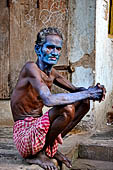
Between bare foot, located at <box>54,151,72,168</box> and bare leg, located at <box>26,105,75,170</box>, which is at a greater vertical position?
bare leg, located at <box>26,105,75,170</box>

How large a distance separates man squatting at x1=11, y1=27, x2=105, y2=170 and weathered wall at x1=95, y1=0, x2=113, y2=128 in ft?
6.31

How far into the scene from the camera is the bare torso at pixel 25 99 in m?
3.06

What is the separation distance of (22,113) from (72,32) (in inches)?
88.4

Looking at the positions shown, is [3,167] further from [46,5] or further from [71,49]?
[46,5]

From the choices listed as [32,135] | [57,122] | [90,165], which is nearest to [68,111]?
[57,122]

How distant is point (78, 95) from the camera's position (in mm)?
2771

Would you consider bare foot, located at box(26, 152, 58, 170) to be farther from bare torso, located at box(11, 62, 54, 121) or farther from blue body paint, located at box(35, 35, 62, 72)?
blue body paint, located at box(35, 35, 62, 72)

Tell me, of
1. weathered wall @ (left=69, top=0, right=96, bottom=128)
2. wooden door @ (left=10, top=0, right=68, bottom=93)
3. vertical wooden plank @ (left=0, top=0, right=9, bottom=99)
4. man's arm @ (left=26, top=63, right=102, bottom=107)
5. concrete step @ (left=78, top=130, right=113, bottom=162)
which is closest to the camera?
man's arm @ (left=26, top=63, right=102, bottom=107)

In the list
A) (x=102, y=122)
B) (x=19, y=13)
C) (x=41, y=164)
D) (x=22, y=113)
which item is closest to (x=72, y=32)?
(x=19, y=13)

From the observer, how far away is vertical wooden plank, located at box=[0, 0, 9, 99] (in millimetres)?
5191

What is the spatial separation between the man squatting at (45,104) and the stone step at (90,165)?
534 millimetres

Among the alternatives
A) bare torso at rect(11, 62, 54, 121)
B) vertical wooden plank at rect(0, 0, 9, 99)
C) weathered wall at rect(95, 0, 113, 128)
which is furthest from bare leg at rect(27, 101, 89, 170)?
vertical wooden plank at rect(0, 0, 9, 99)

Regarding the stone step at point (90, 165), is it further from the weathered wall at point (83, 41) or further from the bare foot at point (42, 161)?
the weathered wall at point (83, 41)

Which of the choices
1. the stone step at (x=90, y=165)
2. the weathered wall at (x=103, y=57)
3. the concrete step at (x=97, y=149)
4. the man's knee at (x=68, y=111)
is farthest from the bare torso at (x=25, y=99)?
the weathered wall at (x=103, y=57)
